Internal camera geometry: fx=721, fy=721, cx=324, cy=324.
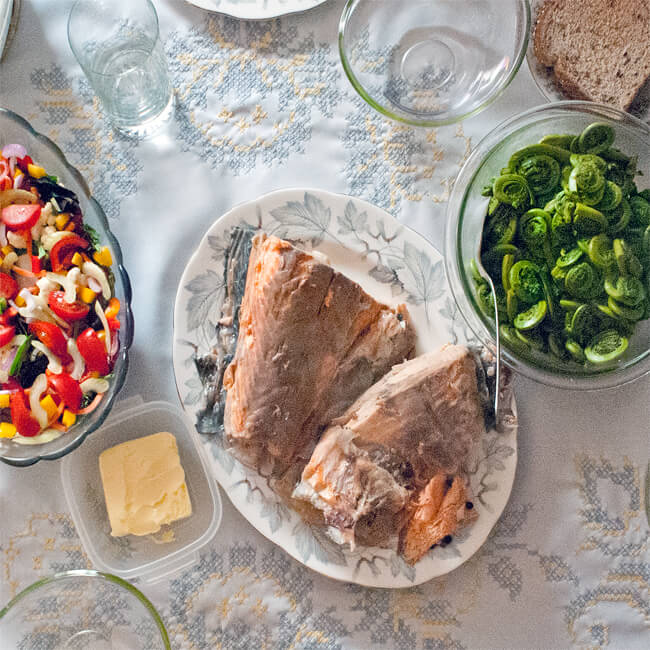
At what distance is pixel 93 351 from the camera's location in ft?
4.47

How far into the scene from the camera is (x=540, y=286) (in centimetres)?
136

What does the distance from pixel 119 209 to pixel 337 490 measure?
0.78 m

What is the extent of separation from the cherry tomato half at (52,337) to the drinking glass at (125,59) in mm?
477

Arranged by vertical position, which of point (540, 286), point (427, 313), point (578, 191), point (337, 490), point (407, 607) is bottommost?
point (407, 607)

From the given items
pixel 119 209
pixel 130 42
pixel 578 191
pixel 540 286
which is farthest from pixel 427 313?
pixel 130 42

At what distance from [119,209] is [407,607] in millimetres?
1064

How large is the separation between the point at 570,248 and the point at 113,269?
88 centimetres

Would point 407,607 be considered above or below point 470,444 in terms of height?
below

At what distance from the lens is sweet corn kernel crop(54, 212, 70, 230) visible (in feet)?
4.64

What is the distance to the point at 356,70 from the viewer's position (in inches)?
61.9

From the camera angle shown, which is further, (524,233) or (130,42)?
(130,42)

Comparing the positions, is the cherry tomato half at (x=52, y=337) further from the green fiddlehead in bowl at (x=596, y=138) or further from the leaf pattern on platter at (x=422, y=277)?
the green fiddlehead in bowl at (x=596, y=138)

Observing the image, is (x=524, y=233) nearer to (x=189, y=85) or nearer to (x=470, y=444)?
(x=470, y=444)

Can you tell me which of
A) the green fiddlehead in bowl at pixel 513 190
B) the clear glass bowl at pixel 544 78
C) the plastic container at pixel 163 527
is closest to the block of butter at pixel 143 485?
the plastic container at pixel 163 527
